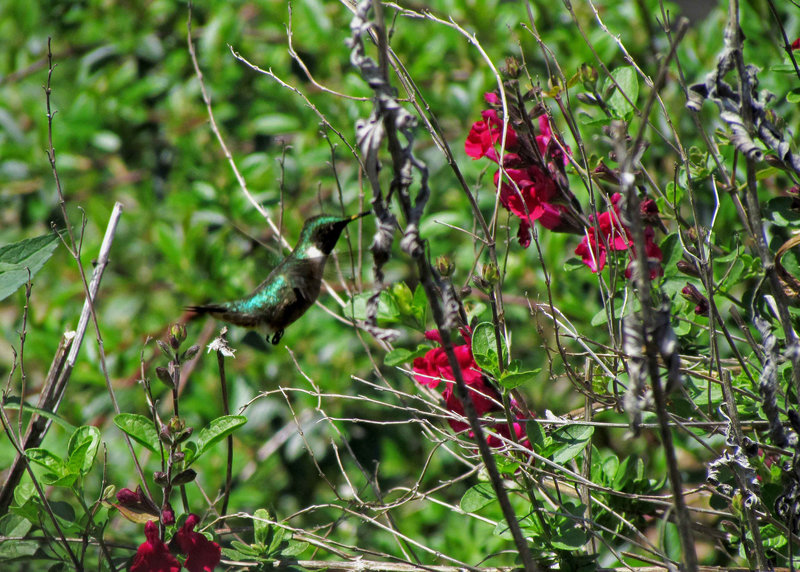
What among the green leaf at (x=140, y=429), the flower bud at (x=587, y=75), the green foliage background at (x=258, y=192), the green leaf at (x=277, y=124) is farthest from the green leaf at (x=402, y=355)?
the green leaf at (x=277, y=124)

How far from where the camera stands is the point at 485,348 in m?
1.21

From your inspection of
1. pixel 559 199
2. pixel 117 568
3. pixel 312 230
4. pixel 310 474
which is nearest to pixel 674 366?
pixel 559 199

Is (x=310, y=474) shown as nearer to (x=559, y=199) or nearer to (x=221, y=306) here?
(x=221, y=306)

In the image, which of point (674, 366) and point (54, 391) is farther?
point (54, 391)

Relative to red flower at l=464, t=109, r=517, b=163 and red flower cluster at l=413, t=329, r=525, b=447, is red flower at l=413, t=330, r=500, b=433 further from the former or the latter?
red flower at l=464, t=109, r=517, b=163

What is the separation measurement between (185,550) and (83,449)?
204mm

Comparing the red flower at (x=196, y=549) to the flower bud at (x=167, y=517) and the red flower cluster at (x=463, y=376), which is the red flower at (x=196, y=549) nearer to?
the flower bud at (x=167, y=517)

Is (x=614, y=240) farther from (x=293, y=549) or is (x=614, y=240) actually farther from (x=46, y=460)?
(x=46, y=460)

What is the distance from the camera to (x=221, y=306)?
1656 millimetres

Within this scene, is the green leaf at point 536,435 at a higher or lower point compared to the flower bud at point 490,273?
lower

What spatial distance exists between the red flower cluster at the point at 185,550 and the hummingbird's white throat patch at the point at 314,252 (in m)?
0.59

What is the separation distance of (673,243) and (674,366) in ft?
1.91

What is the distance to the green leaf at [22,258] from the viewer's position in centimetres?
131

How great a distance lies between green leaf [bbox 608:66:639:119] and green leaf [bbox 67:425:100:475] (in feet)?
3.07
